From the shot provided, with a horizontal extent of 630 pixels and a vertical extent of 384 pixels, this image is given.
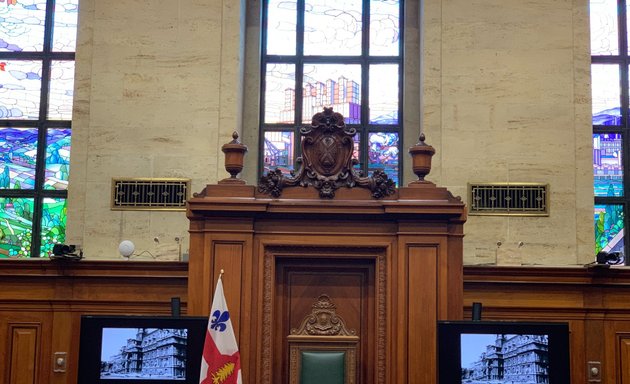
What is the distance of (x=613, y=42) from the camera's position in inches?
405

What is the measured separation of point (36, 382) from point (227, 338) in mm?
2733

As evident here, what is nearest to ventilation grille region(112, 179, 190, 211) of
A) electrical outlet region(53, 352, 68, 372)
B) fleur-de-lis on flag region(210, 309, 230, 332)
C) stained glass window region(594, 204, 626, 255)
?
electrical outlet region(53, 352, 68, 372)

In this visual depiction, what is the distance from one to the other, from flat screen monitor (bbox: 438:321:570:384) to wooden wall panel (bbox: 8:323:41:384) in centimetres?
414

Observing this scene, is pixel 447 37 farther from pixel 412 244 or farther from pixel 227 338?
pixel 227 338

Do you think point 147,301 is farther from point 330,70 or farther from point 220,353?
point 330,70

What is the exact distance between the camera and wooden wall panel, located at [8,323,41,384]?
8.44 meters

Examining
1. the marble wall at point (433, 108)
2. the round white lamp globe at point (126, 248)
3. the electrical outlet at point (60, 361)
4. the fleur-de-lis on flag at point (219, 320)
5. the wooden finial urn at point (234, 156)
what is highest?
the marble wall at point (433, 108)

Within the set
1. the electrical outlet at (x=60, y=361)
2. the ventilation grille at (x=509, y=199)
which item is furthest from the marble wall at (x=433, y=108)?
the electrical outlet at (x=60, y=361)

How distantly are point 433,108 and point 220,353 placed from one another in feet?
13.7

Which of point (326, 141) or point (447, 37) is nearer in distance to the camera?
point (326, 141)

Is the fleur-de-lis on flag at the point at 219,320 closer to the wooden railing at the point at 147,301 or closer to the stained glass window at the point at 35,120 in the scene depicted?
the wooden railing at the point at 147,301

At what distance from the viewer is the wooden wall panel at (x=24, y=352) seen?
844 centimetres

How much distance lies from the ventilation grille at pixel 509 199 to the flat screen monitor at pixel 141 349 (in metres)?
3.84

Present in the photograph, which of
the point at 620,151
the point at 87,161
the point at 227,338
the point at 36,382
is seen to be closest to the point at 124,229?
the point at 87,161
